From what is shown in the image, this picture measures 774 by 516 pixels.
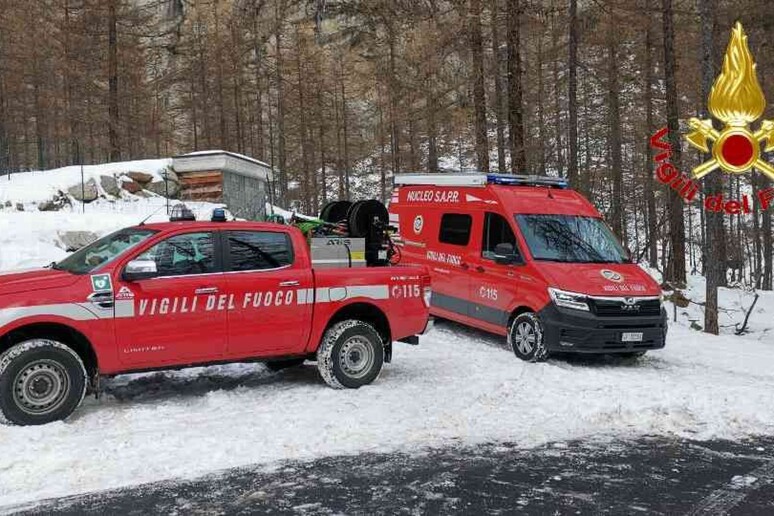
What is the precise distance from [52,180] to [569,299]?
14999mm

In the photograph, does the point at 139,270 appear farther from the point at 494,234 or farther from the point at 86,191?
the point at 86,191

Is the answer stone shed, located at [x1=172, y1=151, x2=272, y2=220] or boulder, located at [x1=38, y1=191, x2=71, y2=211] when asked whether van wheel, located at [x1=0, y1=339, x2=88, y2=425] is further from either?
stone shed, located at [x1=172, y1=151, x2=272, y2=220]

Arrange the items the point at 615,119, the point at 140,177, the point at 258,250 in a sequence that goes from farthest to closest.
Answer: the point at 615,119
the point at 140,177
the point at 258,250

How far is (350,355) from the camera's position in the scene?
7.32m

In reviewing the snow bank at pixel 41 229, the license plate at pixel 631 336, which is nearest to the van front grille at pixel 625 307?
the license plate at pixel 631 336

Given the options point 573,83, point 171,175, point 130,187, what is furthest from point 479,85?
point 130,187

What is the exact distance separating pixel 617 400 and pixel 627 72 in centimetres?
2044

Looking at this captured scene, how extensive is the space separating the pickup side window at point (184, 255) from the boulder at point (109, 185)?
13462mm

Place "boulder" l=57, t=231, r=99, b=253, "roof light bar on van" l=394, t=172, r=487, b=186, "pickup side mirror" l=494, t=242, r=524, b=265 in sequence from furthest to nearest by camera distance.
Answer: "boulder" l=57, t=231, r=99, b=253 → "roof light bar on van" l=394, t=172, r=487, b=186 → "pickup side mirror" l=494, t=242, r=524, b=265

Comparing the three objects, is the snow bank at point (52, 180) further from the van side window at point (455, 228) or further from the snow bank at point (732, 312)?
the snow bank at point (732, 312)

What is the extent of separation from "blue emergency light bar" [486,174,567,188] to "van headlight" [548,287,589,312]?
2287mm

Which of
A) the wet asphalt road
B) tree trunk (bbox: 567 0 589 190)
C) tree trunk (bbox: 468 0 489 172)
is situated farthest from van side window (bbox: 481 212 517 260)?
tree trunk (bbox: 567 0 589 190)

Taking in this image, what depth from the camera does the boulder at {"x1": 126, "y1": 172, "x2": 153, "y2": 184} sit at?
1966cm

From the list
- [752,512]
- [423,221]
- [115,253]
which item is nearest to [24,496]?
[115,253]
